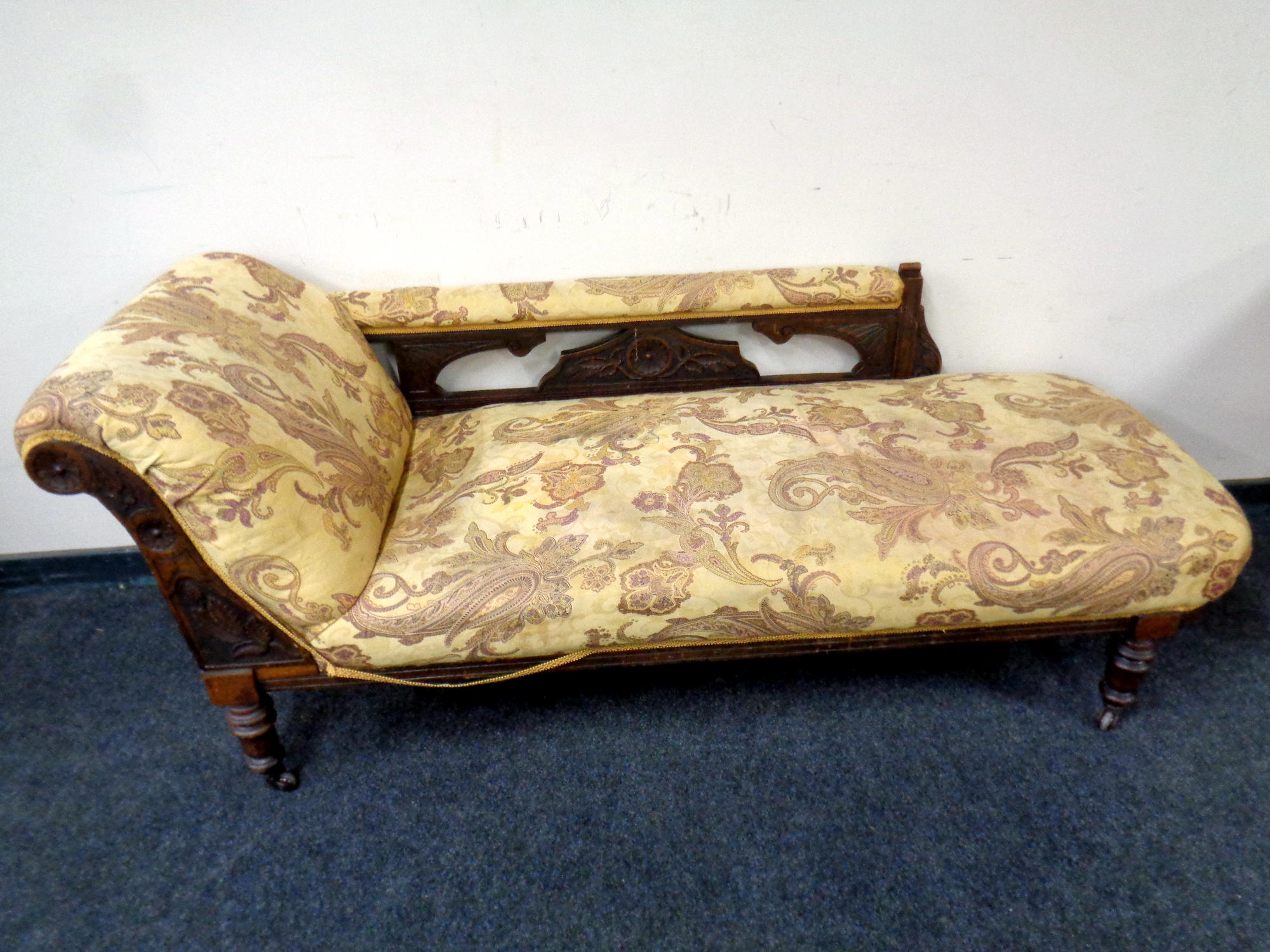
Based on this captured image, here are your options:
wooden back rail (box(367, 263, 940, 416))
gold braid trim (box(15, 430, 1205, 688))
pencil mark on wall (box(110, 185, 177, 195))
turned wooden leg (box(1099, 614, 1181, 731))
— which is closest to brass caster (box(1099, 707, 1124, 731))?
turned wooden leg (box(1099, 614, 1181, 731))

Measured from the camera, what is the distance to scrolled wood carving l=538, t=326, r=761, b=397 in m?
1.46

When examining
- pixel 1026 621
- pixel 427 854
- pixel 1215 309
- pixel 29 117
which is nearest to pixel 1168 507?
pixel 1026 621

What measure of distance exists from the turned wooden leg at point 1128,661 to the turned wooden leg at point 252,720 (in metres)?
1.29

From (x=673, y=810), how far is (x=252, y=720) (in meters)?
0.64

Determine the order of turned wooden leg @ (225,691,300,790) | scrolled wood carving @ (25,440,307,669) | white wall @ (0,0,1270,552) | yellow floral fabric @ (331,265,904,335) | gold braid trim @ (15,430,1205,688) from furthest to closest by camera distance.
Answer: yellow floral fabric @ (331,265,904,335), white wall @ (0,0,1270,552), turned wooden leg @ (225,691,300,790), gold braid trim @ (15,430,1205,688), scrolled wood carving @ (25,440,307,669)

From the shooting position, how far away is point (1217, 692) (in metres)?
1.33

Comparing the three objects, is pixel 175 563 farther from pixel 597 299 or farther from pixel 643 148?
pixel 643 148

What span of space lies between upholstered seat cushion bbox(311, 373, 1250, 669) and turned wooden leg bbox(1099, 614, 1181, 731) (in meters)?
0.06

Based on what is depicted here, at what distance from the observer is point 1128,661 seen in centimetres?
120

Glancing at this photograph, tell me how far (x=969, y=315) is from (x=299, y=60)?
1292 mm

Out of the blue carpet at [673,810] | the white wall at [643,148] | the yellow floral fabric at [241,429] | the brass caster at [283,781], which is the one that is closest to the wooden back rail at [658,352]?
the white wall at [643,148]

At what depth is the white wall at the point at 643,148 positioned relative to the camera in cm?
125

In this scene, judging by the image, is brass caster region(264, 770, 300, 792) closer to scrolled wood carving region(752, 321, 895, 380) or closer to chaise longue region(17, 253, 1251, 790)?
chaise longue region(17, 253, 1251, 790)

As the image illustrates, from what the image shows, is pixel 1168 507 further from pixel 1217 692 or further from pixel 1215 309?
pixel 1215 309
